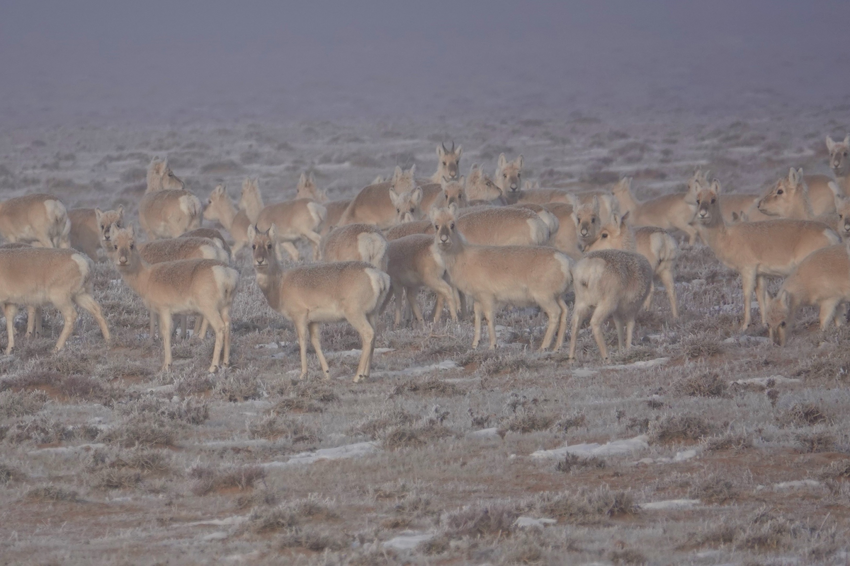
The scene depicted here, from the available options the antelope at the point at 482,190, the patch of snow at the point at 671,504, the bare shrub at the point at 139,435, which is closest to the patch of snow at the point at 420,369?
the bare shrub at the point at 139,435

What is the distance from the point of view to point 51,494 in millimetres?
8148

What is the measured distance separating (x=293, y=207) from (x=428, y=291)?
4.74 metres

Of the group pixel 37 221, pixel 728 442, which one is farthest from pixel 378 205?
pixel 728 442

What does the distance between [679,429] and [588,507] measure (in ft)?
6.65

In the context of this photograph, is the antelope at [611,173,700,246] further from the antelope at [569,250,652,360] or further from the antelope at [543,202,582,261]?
the antelope at [569,250,652,360]

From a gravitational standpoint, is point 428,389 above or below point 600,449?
below

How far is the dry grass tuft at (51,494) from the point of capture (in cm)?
815

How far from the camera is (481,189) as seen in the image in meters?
21.2

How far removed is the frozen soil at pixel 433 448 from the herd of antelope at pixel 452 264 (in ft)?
1.69

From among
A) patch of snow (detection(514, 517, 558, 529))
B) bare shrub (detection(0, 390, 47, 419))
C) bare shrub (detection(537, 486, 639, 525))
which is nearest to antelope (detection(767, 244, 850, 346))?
bare shrub (detection(537, 486, 639, 525))

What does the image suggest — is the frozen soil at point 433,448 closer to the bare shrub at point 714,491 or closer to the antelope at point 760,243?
the bare shrub at point 714,491

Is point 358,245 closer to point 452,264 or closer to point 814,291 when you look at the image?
point 452,264

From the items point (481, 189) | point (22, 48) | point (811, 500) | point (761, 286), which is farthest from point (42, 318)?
point (22, 48)

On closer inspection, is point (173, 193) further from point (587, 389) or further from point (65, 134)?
point (65, 134)
